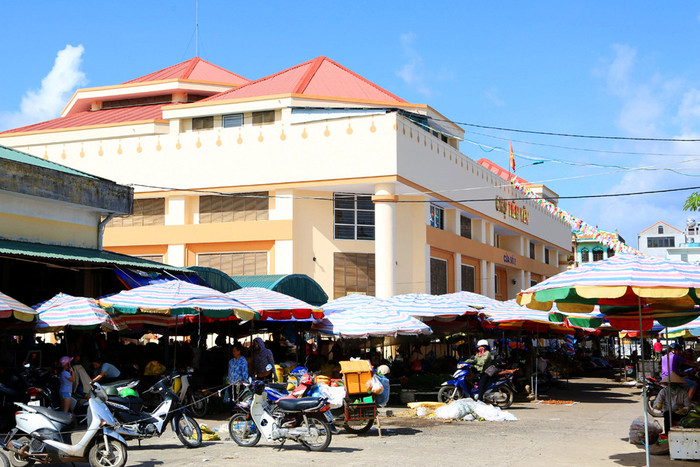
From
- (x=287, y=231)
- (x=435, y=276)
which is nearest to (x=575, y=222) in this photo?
(x=435, y=276)

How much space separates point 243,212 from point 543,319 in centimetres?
1660

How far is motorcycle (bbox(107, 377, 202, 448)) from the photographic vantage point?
1178cm

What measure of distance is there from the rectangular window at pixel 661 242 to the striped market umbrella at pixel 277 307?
315 feet

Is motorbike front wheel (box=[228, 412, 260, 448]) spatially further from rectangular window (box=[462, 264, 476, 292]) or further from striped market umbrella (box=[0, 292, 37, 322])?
rectangular window (box=[462, 264, 476, 292])

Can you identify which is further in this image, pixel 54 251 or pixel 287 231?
pixel 287 231

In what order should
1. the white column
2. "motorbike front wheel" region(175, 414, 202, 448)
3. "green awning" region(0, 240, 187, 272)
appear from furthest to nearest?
the white column → "green awning" region(0, 240, 187, 272) → "motorbike front wheel" region(175, 414, 202, 448)

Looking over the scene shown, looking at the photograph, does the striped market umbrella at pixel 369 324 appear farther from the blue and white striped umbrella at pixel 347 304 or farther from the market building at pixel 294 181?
the market building at pixel 294 181

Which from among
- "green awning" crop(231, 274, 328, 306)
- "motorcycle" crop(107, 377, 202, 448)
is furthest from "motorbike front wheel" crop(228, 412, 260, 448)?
"green awning" crop(231, 274, 328, 306)

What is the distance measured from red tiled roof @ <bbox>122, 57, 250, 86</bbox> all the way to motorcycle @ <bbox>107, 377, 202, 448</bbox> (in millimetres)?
34373

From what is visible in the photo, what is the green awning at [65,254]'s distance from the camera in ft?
55.7

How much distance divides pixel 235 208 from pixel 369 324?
16366 mm

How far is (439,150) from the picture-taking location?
37312 mm

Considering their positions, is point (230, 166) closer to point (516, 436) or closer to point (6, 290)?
point (6, 290)

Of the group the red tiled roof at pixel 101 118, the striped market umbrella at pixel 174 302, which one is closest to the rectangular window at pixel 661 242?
the red tiled roof at pixel 101 118
